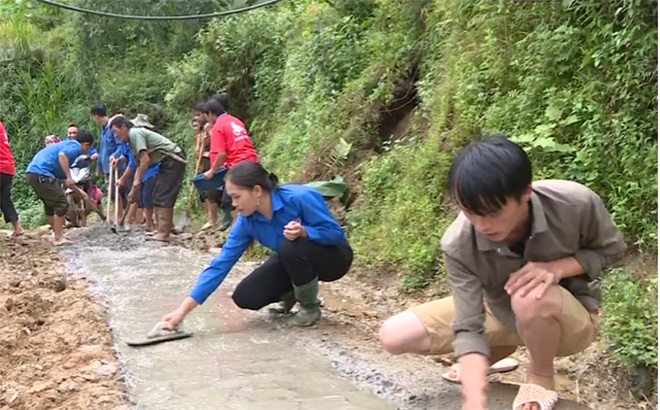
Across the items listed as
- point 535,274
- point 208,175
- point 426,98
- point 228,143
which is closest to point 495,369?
point 535,274

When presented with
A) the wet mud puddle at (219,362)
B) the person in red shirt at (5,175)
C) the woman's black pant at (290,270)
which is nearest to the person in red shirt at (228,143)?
the wet mud puddle at (219,362)

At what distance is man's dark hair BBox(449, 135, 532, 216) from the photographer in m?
2.07

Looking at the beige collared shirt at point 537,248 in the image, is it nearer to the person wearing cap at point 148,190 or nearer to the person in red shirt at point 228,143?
the person in red shirt at point 228,143

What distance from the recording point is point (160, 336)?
3838 mm

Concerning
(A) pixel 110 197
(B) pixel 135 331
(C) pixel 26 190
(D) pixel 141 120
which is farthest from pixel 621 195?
(C) pixel 26 190

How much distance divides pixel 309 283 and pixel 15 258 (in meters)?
4.56

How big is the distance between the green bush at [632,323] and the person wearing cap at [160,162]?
5.36 m

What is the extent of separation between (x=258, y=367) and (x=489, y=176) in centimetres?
177

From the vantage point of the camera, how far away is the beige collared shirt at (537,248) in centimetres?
236

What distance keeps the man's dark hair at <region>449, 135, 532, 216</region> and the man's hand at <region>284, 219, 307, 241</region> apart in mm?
1789

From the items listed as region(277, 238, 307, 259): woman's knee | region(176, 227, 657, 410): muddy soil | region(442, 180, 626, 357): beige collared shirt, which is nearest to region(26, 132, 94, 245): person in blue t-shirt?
region(176, 227, 657, 410): muddy soil

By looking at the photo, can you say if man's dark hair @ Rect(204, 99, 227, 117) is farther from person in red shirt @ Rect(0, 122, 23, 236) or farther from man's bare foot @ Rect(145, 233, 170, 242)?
person in red shirt @ Rect(0, 122, 23, 236)

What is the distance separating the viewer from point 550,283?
2357 mm

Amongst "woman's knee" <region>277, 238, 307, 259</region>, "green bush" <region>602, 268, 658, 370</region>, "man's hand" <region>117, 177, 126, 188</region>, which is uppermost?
"woman's knee" <region>277, 238, 307, 259</region>
